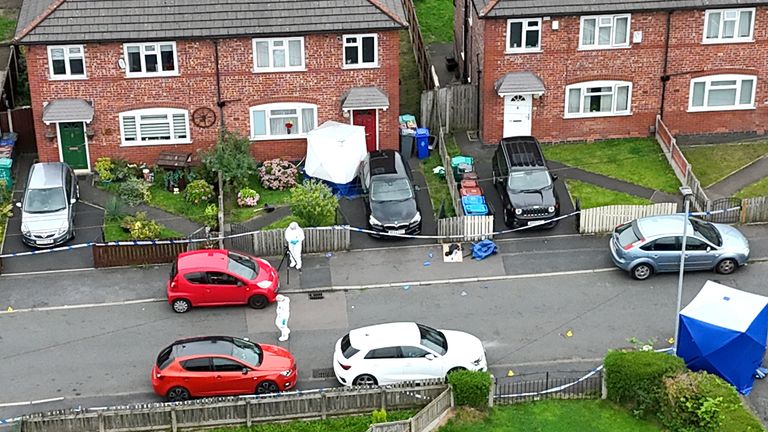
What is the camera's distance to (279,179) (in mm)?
43344

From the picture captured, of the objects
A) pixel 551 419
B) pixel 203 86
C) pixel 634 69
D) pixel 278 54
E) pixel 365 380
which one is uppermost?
pixel 278 54

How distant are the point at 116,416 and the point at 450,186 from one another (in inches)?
660

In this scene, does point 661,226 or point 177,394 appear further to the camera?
point 661,226

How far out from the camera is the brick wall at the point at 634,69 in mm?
44625

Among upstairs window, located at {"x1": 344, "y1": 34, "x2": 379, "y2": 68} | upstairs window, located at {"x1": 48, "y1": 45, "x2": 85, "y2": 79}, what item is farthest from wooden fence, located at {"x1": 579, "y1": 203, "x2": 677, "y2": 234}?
upstairs window, located at {"x1": 48, "y1": 45, "x2": 85, "y2": 79}

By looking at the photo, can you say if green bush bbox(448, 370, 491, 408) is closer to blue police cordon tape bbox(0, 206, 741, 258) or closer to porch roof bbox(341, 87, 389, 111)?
blue police cordon tape bbox(0, 206, 741, 258)

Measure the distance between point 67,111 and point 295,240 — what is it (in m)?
11.2

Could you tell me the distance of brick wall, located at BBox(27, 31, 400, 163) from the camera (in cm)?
4322

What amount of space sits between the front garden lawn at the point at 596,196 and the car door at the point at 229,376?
15258 mm

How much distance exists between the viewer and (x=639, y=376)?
3062 cm

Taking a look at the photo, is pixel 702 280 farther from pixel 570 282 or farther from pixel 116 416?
pixel 116 416

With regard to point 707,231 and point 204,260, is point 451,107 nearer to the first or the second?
point 707,231

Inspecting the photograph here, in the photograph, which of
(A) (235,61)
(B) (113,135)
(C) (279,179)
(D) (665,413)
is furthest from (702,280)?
(B) (113,135)

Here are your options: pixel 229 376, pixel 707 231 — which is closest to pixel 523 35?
pixel 707 231
